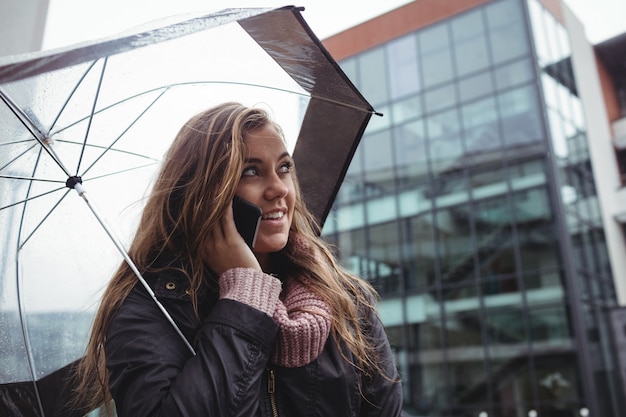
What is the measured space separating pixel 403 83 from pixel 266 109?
46.4 ft

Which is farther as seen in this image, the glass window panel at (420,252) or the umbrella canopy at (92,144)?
the glass window panel at (420,252)

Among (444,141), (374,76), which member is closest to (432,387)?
(444,141)

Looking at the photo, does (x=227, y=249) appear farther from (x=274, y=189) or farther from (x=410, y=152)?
(x=410, y=152)

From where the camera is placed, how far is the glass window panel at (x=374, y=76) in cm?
1566

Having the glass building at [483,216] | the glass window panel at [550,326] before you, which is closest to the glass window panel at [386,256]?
the glass building at [483,216]

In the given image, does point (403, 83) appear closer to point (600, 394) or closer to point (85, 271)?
point (600, 394)

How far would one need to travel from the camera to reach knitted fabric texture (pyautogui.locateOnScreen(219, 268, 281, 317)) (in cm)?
133

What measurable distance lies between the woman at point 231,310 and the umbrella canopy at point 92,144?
95 mm

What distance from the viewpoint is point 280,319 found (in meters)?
1.38

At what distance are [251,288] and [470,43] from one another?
14.3 meters

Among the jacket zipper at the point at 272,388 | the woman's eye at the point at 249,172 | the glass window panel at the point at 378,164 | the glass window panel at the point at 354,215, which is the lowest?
the jacket zipper at the point at 272,388

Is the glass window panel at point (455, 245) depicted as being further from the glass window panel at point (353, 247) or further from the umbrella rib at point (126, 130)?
the umbrella rib at point (126, 130)

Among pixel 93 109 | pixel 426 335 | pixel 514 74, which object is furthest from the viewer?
pixel 426 335

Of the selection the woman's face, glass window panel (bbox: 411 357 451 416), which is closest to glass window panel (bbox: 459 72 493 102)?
glass window panel (bbox: 411 357 451 416)
